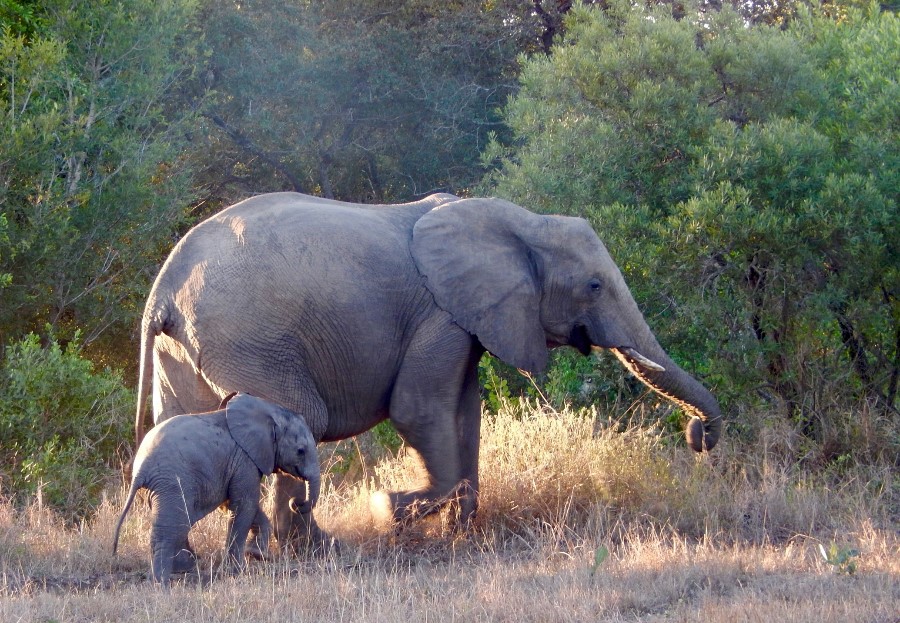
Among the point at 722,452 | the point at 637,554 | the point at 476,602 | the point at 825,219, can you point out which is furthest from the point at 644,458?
the point at 476,602

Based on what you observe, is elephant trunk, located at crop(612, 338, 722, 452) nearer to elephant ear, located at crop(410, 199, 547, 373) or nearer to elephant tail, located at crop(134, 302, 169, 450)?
elephant ear, located at crop(410, 199, 547, 373)

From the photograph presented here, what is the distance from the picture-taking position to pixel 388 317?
7418 millimetres

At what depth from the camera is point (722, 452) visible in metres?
8.98

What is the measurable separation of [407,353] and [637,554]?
1.99 metres

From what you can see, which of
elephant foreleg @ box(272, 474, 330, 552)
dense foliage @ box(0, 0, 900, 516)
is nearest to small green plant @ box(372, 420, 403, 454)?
dense foliage @ box(0, 0, 900, 516)

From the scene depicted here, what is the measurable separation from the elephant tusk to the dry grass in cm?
78

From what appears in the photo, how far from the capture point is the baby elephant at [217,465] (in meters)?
6.37

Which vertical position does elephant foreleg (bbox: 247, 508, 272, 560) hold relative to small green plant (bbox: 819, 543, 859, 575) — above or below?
below

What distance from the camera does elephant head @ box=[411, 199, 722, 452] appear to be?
25.1 feet

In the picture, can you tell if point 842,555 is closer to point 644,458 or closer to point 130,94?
point 644,458

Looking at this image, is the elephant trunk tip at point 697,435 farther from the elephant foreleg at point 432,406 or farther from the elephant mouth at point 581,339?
the elephant foreleg at point 432,406

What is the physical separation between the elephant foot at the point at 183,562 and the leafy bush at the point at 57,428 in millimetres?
2986

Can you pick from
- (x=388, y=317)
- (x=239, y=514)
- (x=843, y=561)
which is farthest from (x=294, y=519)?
(x=843, y=561)

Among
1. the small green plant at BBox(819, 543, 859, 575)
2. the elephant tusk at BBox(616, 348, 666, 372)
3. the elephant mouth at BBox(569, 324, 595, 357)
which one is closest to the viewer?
the small green plant at BBox(819, 543, 859, 575)
